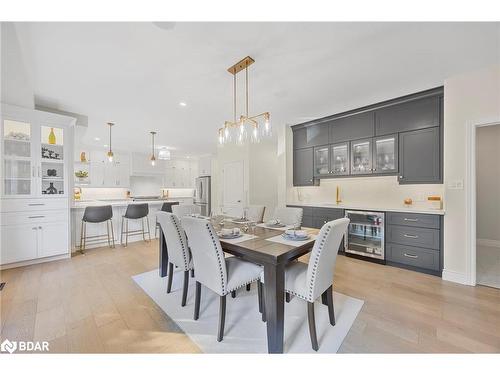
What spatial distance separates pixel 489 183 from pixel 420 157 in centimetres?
258

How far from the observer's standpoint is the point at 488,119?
94.0 inches

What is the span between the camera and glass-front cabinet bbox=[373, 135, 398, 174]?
3.23 meters

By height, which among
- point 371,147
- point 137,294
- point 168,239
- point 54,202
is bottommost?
point 137,294

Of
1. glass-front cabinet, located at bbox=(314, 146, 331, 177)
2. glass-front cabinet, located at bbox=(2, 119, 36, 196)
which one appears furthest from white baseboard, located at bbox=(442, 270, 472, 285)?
glass-front cabinet, located at bbox=(2, 119, 36, 196)

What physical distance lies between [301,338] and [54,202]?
13.1 ft

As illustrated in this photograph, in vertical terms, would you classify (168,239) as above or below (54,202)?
below

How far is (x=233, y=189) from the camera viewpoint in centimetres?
555

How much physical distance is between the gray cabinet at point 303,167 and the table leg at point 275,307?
9.92ft

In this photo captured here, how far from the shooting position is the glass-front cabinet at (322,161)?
3990mm

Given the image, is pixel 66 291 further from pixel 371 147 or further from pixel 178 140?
pixel 371 147

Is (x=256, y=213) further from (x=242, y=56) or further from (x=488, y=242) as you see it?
(x=488, y=242)

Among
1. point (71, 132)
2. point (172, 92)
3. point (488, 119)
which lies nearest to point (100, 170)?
point (71, 132)

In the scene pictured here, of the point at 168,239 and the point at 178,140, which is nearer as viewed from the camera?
the point at 168,239

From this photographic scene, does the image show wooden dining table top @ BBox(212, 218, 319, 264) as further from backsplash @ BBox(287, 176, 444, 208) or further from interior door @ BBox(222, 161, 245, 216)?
interior door @ BBox(222, 161, 245, 216)
